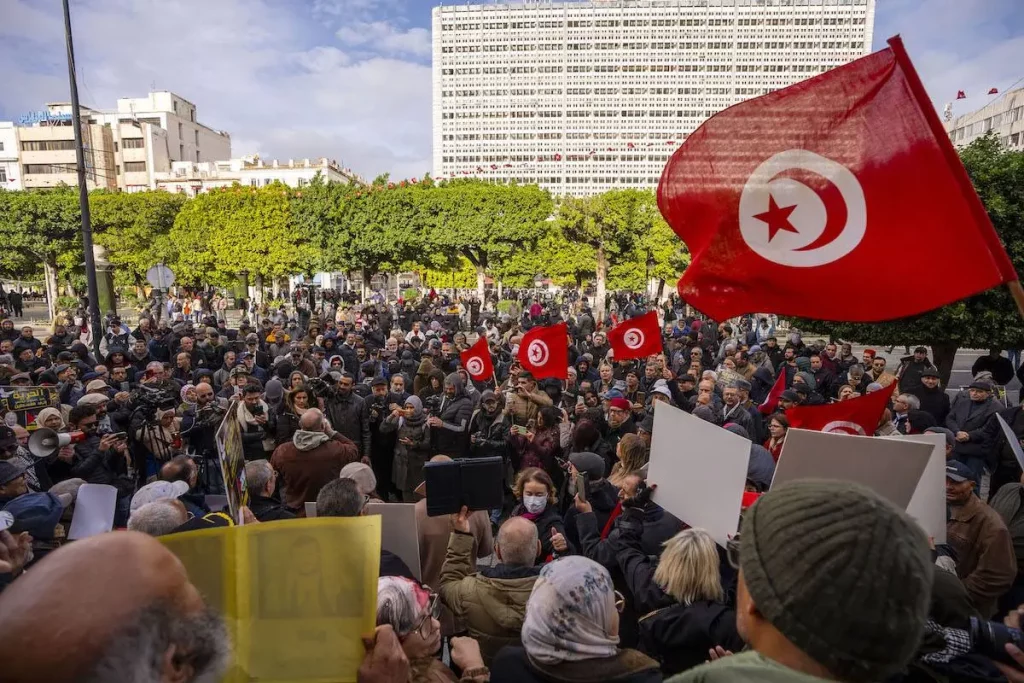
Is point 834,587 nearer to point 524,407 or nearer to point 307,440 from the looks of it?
point 307,440

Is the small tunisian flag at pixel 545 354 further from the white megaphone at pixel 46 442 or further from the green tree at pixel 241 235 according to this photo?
the green tree at pixel 241 235

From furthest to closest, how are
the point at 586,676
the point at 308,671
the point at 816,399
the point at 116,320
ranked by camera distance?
the point at 116,320 → the point at 816,399 → the point at 586,676 → the point at 308,671

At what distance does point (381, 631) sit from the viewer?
1842 millimetres

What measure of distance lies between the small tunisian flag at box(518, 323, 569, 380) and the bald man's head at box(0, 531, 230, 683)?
6986 millimetres

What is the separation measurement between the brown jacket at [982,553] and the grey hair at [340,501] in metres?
3.47

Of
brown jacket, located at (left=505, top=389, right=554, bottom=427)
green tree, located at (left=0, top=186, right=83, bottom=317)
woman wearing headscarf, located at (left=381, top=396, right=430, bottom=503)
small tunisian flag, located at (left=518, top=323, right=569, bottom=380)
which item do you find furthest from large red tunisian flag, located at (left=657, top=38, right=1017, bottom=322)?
green tree, located at (left=0, top=186, right=83, bottom=317)

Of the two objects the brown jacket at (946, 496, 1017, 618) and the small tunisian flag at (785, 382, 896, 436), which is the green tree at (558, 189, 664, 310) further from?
the brown jacket at (946, 496, 1017, 618)

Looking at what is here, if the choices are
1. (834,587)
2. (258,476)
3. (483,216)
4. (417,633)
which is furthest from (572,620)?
(483,216)

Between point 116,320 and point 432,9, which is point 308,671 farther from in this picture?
point 432,9

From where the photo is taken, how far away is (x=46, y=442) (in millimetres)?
4949

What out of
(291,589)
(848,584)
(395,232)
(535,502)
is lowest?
(535,502)

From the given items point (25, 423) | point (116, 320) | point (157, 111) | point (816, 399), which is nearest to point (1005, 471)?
point (816, 399)

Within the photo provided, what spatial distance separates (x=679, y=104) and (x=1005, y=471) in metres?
122

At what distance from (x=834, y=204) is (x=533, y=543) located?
2246 mm
